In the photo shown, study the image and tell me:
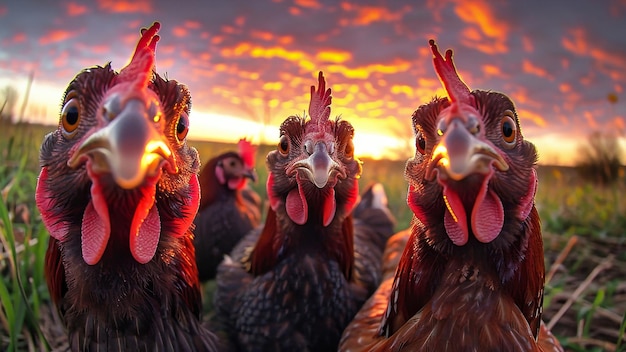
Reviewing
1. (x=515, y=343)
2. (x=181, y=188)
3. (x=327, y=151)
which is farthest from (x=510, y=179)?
(x=181, y=188)

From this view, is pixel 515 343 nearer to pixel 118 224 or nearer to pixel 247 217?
pixel 118 224

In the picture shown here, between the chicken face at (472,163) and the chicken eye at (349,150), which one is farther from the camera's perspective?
the chicken eye at (349,150)

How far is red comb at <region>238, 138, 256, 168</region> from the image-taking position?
3764 millimetres

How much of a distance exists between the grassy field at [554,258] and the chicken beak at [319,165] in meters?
0.75

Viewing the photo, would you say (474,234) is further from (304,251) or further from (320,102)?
(320,102)

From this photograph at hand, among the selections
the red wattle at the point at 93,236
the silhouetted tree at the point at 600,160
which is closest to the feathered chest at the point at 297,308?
the red wattle at the point at 93,236

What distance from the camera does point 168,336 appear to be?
1.40 m

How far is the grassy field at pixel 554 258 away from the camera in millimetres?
2000

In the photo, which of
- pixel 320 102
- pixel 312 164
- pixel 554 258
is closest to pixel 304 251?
pixel 312 164

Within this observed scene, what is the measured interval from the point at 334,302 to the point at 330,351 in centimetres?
21

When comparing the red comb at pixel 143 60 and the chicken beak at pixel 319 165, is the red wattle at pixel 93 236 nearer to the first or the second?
the red comb at pixel 143 60

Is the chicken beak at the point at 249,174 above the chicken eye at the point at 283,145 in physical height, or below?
below

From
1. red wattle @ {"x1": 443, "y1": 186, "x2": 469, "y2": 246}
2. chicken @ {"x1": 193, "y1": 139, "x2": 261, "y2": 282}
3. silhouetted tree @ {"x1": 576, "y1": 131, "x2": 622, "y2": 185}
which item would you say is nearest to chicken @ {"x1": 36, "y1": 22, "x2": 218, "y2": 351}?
red wattle @ {"x1": 443, "y1": 186, "x2": 469, "y2": 246}

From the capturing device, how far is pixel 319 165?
174cm
